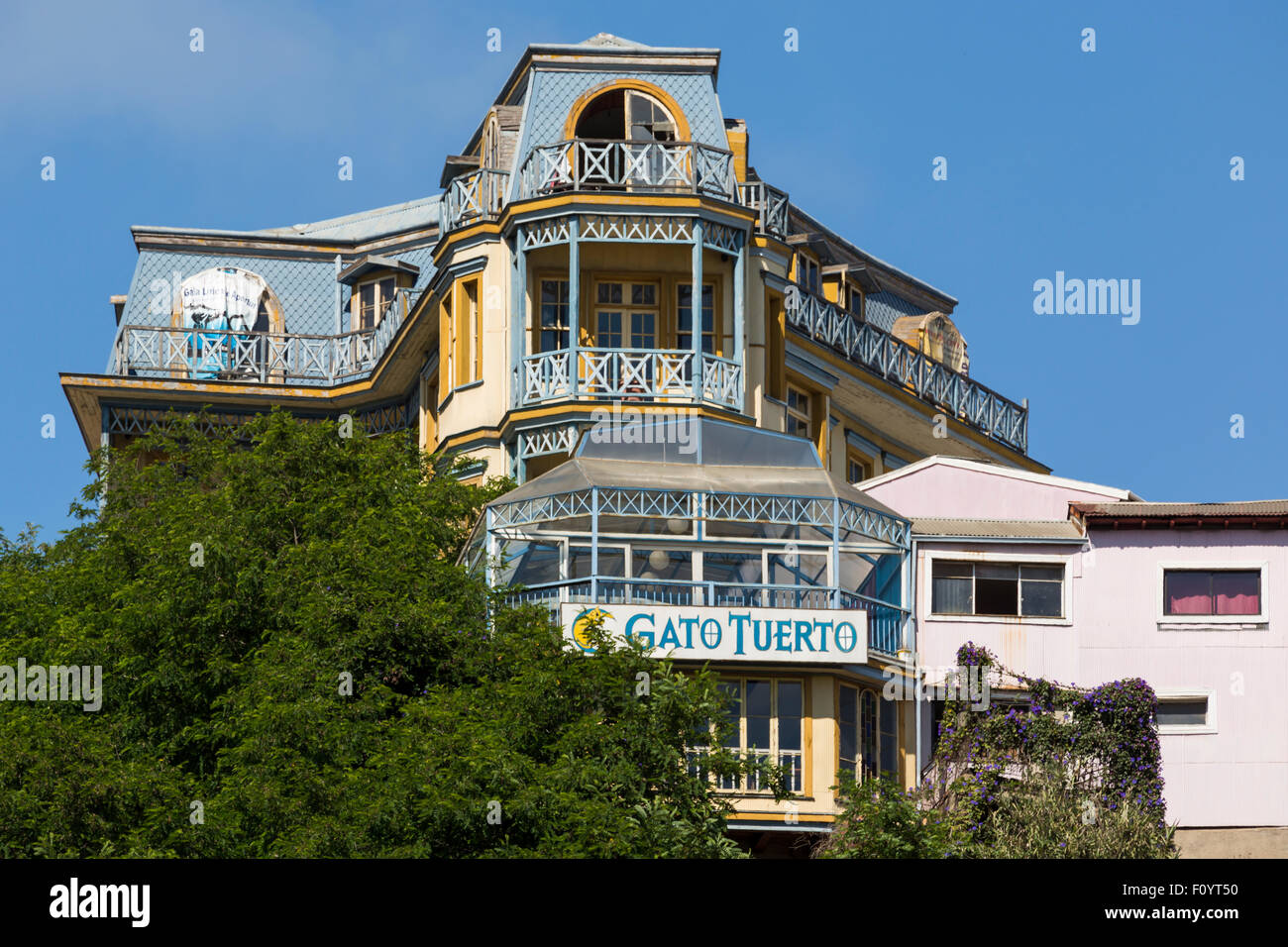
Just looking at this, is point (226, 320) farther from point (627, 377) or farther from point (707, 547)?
point (707, 547)

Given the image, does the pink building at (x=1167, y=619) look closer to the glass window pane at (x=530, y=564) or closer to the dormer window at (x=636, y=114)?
the glass window pane at (x=530, y=564)

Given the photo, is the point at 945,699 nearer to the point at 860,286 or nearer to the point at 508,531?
the point at 508,531

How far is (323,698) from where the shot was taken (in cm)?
3653

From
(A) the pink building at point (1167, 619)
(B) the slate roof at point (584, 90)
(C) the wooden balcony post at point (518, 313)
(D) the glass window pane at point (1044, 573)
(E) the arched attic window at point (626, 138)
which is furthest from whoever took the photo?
(B) the slate roof at point (584, 90)

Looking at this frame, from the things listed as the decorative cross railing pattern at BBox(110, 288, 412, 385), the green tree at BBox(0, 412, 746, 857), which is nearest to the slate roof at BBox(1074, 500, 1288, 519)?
the green tree at BBox(0, 412, 746, 857)

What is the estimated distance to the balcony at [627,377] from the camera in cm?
4659

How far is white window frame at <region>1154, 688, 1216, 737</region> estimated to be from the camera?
43.6m

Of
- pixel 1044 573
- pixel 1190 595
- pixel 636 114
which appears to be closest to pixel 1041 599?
pixel 1044 573

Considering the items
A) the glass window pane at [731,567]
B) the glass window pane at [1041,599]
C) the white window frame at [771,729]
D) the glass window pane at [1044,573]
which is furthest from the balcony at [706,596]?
the glass window pane at [1044,573]

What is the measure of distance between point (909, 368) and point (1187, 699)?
1509cm

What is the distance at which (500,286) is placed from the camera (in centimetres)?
4856

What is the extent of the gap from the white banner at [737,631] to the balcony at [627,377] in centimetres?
689
